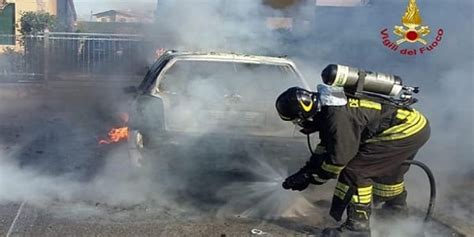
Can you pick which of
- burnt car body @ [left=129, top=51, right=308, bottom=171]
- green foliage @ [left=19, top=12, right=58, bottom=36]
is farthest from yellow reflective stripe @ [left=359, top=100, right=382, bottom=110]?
green foliage @ [left=19, top=12, right=58, bottom=36]

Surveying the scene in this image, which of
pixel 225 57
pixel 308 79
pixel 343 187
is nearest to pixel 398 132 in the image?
pixel 343 187

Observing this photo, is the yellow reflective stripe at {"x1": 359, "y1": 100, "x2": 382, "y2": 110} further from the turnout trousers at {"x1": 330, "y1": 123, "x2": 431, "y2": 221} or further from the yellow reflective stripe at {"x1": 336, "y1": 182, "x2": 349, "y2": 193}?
the yellow reflective stripe at {"x1": 336, "y1": 182, "x2": 349, "y2": 193}

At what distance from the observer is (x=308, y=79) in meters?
7.61

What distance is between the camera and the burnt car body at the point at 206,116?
6.32m

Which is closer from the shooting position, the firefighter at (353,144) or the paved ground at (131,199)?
the firefighter at (353,144)

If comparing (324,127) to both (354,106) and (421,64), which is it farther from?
(421,64)

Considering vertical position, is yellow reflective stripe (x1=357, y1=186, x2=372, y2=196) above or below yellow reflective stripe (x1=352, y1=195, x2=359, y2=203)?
above

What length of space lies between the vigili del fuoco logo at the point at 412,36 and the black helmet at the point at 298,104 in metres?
6.26

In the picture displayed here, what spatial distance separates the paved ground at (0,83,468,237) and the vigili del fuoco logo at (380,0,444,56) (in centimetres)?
464

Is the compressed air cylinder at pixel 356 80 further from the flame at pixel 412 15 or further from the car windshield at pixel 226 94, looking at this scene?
the flame at pixel 412 15

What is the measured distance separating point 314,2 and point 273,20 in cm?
131

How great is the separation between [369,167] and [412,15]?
6658mm

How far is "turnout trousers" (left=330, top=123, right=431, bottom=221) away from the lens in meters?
4.72

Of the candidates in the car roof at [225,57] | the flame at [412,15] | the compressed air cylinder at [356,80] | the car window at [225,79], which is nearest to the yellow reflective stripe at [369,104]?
the compressed air cylinder at [356,80]
